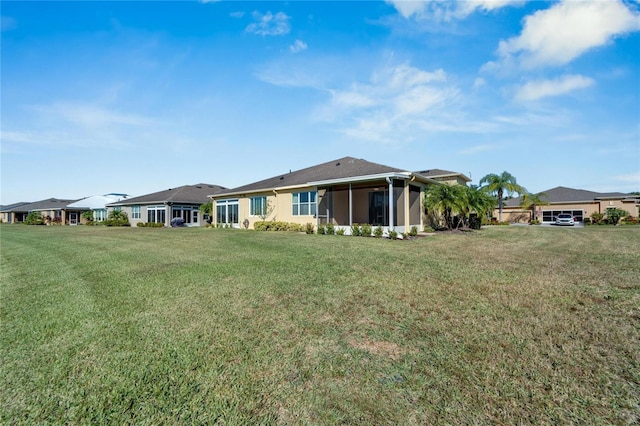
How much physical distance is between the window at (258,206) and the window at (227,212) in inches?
87.7

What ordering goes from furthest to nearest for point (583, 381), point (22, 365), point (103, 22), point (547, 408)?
point (103, 22) < point (22, 365) < point (583, 381) < point (547, 408)

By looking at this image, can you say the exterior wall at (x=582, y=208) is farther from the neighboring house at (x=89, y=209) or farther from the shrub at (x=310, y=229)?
the neighboring house at (x=89, y=209)

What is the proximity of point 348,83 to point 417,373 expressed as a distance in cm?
1467

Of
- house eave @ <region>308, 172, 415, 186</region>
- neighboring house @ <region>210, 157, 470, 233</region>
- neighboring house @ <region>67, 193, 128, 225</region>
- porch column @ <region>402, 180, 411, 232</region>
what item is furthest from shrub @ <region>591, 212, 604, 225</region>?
neighboring house @ <region>67, 193, 128, 225</region>

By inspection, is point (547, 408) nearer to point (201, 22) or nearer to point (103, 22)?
point (201, 22)

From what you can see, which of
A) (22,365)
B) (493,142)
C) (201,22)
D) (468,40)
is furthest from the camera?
(493,142)

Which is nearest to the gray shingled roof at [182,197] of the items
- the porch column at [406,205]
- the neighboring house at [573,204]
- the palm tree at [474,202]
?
the porch column at [406,205]

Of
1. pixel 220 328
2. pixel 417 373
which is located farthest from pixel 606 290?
pixel 220 328

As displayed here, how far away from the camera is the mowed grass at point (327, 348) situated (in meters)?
2.28

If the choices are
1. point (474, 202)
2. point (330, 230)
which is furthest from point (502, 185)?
point (330, 230)

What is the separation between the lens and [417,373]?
271cm

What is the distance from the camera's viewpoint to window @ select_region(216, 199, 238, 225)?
23.5m

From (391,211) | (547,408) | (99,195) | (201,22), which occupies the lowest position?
(547,408)

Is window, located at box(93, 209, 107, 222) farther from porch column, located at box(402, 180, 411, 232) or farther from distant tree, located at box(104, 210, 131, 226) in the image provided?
porch column, located at box(402, 180, 411, 232)
